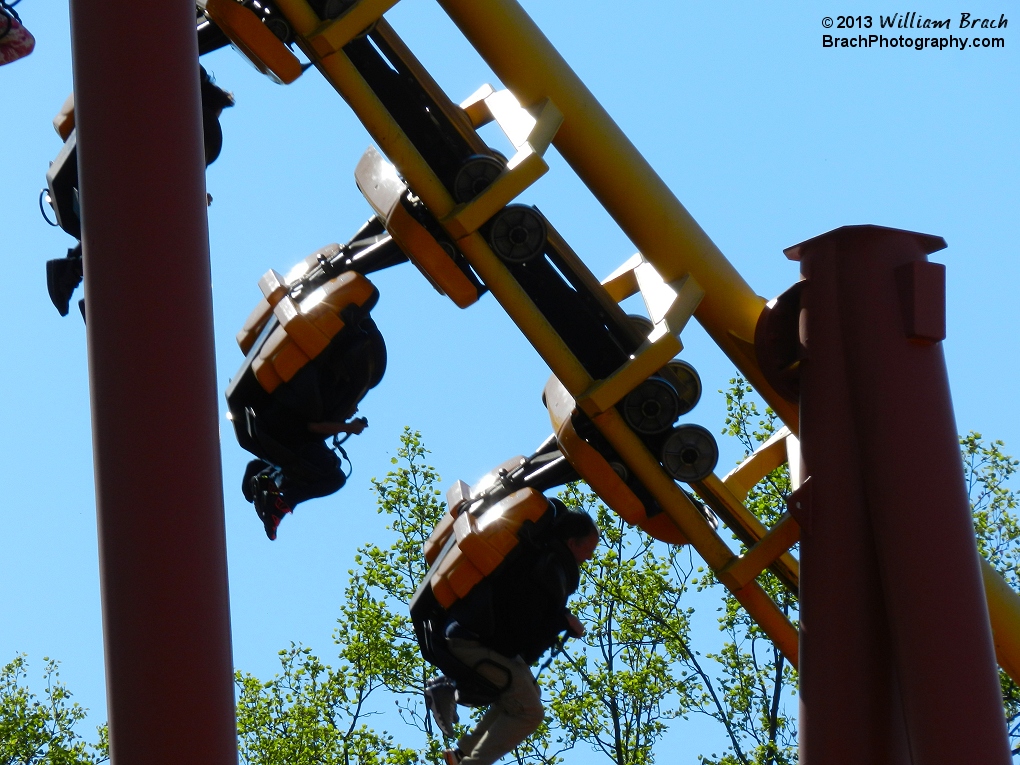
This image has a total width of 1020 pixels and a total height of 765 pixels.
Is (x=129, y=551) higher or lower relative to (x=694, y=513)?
lower

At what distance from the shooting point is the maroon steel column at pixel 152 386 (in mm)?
3234

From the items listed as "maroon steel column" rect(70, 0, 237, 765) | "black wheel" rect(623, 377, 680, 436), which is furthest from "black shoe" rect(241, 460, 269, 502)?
"maroon steel column" rect(70, 0, 237, 765)

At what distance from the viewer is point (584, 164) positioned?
471 centimetres

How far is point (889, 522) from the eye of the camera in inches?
154

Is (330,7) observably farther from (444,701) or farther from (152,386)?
(444,701)

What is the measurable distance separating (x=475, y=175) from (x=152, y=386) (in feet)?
5.23

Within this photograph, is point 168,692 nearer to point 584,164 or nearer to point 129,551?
point 129,551

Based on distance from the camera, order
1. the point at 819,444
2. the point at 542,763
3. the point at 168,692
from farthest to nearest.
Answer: the point at 542,763, the point at 819,444, the point at 168,692

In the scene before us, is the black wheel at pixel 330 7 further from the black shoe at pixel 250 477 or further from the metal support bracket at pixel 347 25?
the black shoe at pixel 250 477

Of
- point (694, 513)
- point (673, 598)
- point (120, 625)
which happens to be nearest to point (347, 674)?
point (673, 598)

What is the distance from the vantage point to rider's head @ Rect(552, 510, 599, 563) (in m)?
5.01

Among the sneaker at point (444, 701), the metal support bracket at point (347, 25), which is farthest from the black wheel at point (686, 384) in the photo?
the metal support bracket at point (347, 25)

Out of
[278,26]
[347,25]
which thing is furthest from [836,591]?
[278,26]

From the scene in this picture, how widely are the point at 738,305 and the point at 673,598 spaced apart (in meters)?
10.2
